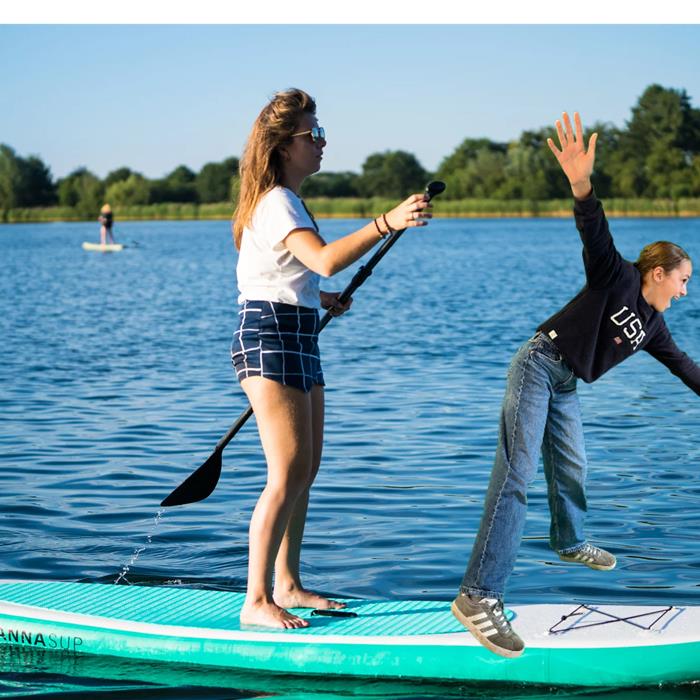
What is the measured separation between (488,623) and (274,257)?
1.60 meters

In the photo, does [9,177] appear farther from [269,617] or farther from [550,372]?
[550,372]

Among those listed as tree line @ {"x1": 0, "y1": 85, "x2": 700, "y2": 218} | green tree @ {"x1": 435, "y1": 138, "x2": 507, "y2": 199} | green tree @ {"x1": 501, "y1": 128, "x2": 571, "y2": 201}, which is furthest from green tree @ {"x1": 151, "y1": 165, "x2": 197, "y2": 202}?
green tree @ {"x1": 501, "y1": 128, "x2": 571, "y2": 201}

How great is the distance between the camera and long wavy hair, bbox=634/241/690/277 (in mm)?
4859

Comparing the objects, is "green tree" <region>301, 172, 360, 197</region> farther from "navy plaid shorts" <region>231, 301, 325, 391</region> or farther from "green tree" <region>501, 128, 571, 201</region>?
"navy plaid shorts" <region>231, 301, 325, 391</region>

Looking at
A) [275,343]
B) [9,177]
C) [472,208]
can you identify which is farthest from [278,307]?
[9,177]

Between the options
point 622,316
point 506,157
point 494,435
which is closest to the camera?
point 622,316

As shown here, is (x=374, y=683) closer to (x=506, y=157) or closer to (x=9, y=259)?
(x=9, y=259)

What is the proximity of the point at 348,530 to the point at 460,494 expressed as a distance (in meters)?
1.11

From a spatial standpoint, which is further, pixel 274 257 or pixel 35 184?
pixel 35 184

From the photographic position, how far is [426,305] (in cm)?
2600

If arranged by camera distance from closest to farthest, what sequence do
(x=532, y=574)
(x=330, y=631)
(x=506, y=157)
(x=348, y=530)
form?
(x=330, y=631), (x=532, y=574), (x=348, y=530), (x=506, y=157)

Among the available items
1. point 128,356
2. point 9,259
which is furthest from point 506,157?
point 128,356

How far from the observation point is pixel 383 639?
16.5ft

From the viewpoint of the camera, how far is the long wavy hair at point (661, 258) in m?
4.86
